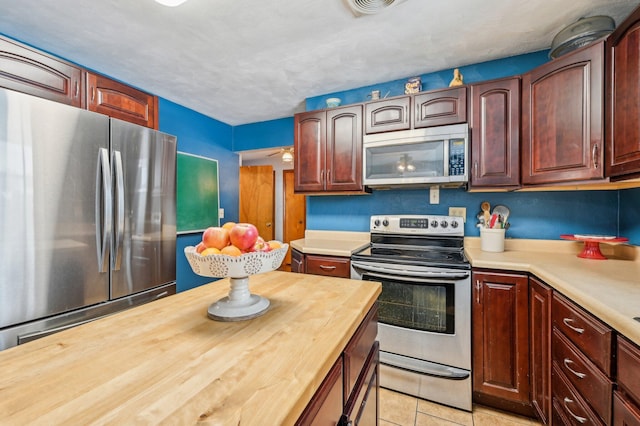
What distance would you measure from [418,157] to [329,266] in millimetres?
1102

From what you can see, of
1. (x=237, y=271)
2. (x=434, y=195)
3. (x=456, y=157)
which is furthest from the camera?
(x=434, y=195)

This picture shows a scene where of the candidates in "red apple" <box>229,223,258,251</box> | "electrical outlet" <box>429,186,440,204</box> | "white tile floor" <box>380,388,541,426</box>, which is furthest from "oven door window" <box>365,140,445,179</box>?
"red apple" <box>229,223,258,251</box>

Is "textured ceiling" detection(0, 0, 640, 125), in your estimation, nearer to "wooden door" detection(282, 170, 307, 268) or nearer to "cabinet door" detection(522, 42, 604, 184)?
"cabinet door" detection(522, 42, 604, 184)

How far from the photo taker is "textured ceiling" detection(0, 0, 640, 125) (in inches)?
64.4

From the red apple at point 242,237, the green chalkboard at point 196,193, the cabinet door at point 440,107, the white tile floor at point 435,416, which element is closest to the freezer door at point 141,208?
the green chalkboard at point 196,193

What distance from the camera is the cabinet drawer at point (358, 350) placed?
0.81 meters

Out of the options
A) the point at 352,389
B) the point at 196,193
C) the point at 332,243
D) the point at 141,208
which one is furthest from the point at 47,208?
the point at 332,243

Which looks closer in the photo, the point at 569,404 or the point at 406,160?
the point at 569,404

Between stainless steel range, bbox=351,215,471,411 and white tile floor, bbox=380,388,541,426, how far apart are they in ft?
0.17

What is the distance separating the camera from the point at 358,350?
926 mm

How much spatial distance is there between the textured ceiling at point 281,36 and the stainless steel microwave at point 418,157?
593 millimetres

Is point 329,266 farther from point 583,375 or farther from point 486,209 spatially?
point 583,375

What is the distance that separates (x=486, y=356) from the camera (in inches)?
68.8

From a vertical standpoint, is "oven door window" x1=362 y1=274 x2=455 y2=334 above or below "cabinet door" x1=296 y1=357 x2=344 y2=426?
below
